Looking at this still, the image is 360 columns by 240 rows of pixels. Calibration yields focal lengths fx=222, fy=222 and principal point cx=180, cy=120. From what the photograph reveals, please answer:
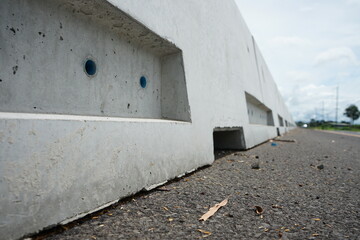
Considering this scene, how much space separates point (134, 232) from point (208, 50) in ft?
10.7

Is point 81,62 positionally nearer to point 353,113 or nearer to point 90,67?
point 90,67

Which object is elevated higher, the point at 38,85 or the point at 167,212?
the point at 38,85

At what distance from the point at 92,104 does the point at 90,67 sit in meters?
0.35

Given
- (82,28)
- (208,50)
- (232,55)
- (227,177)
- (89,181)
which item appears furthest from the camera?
(232,55)

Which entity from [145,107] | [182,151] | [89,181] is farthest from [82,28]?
[182,151]

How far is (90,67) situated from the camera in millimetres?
2090

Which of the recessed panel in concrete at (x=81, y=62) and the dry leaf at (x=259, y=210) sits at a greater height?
the recessed panel in concrete at (x=81, y=62)

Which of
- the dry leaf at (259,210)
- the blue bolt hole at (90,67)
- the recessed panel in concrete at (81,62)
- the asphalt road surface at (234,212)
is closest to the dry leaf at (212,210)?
the asphalt road surface at (234,212)

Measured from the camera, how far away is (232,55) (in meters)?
5.54

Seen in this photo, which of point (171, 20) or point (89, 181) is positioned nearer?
point (89, 181)

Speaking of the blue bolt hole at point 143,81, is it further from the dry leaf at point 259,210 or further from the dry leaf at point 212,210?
the dry leaf at point 259,210

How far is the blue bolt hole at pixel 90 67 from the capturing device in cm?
205

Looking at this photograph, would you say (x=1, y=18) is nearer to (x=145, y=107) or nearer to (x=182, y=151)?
(x=145, y=107)

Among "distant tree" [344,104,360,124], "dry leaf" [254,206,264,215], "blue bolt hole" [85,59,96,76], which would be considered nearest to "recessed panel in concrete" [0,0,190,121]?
"blue bolt hole" [85,59,96,76]
